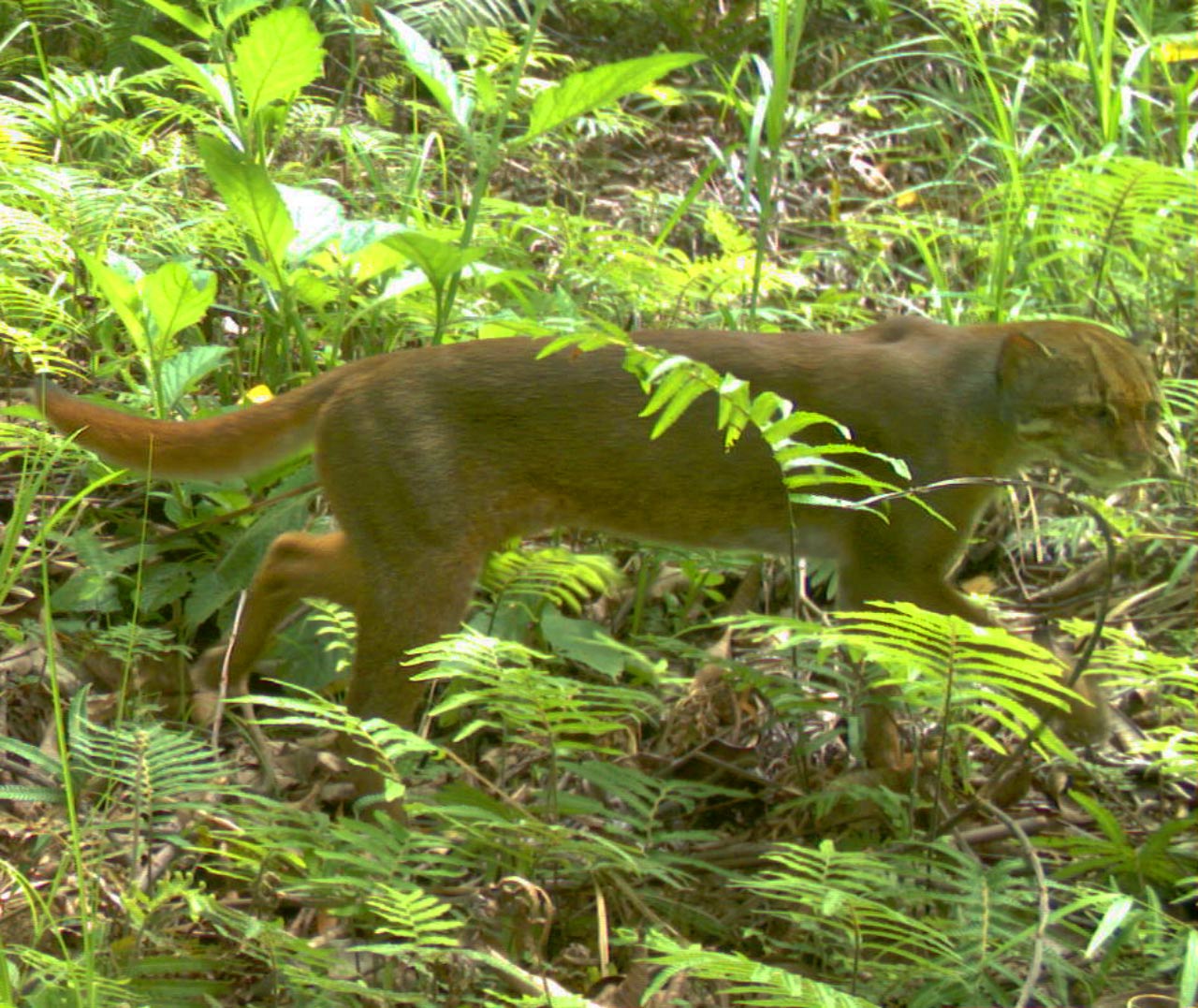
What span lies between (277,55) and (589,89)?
3.19 ft

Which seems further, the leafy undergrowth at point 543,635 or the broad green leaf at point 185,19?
the broad green leaf at point 185,19

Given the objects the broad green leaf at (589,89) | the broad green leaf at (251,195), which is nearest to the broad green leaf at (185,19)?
the broad green leaf at (251,195)

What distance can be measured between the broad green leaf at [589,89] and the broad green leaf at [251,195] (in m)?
0.73

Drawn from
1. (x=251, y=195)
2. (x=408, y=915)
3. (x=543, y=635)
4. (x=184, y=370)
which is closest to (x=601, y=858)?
(x=408, y=915)

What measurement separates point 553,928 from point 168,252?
3096 mm

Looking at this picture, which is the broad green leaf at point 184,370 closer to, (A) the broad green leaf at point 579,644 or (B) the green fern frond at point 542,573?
(B) the green fern frond at point 542,573

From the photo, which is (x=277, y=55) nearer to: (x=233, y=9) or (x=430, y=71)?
(x=233, y=9)

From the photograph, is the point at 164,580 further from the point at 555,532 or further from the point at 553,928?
the point at 553,928

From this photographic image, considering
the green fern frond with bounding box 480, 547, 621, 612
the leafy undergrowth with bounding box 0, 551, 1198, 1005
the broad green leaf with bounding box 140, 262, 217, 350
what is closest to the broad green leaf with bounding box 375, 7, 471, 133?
the broad green leaf with bounding box 140, 262, 217, 350

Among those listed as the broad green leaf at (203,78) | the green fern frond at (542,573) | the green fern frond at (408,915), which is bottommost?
the green fern frond at (542,573)

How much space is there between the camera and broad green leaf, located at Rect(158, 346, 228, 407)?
14.4 feet

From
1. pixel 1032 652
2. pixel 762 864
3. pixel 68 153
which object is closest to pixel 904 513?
A: pixel 762 864

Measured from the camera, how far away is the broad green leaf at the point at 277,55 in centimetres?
441

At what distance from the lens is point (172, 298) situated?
4.11 meters
